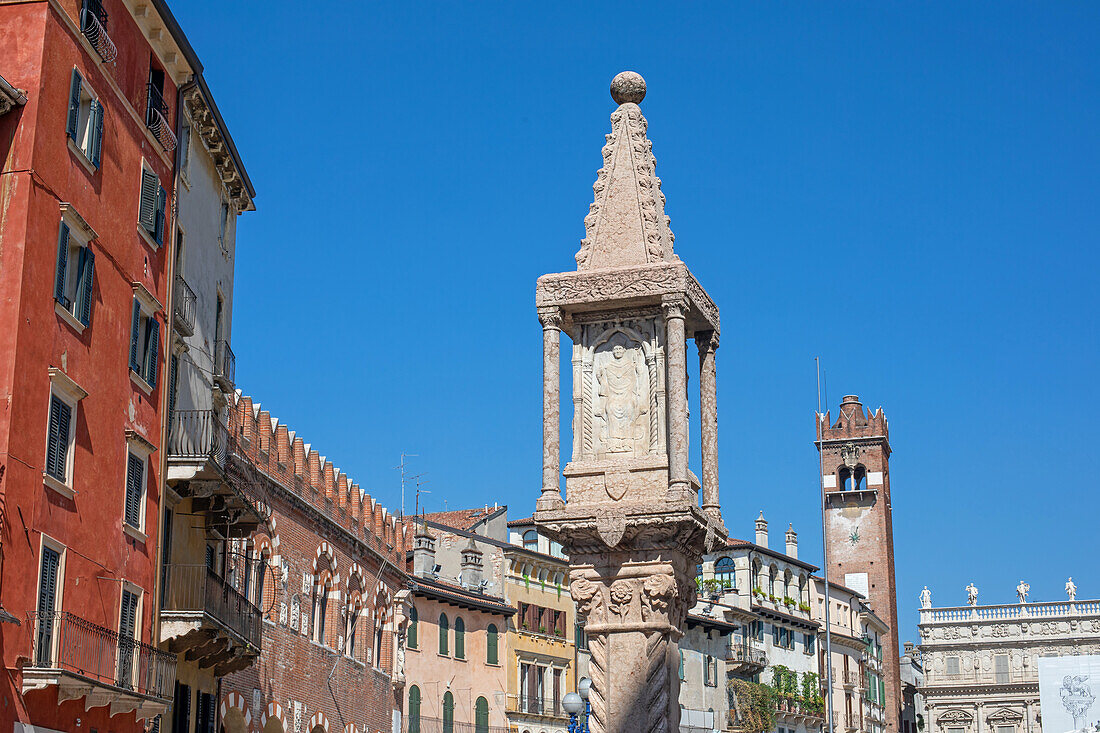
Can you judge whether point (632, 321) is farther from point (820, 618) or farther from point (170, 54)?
point (820, 618)

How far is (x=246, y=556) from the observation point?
3397cm

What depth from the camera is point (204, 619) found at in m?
26.6

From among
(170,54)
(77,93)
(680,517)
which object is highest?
(170,54)

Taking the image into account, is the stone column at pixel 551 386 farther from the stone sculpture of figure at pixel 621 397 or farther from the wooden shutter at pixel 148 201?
the wooden shutter at pixel 148 201

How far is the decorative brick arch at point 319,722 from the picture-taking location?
3871 cm

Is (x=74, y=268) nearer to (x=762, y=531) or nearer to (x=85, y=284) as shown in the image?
(x=85, y=284)

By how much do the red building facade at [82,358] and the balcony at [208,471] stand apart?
0.70 metres

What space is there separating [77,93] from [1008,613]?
318 ft

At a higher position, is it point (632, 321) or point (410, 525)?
point (410, 525)

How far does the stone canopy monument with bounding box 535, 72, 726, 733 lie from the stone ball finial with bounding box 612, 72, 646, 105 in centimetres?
2

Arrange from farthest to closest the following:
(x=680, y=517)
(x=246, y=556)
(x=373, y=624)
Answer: (x=373, y=624) → (x=246, y=556) → (x=680, y=517)

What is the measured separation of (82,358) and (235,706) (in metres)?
13.0

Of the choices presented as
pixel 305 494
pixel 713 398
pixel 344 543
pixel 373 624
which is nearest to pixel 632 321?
pixel 713 398

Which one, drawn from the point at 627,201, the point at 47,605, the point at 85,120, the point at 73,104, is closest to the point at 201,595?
the point at 47,605
